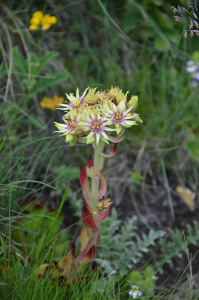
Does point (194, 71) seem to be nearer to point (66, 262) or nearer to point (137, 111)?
point (137, 111)

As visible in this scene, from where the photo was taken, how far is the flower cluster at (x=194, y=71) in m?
2.30

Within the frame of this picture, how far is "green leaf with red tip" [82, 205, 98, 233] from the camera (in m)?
1.35

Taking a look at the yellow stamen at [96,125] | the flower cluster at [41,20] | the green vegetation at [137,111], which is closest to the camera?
the yellow stamen at [96,125]

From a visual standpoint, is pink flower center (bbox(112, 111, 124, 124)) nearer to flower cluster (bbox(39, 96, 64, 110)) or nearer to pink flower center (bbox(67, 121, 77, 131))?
pink flower center (bbox(67, 121, 77, 131))

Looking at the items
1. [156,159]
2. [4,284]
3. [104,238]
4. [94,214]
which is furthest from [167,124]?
[4,284]

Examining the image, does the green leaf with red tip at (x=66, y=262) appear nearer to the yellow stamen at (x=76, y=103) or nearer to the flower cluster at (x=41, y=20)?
the yellow stamen at (x=76, y=103)

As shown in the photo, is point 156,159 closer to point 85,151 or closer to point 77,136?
point 85,151

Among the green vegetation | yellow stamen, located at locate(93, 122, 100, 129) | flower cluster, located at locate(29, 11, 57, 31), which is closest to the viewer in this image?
yellow stamen, located at locate(93, 122, 100, 129)

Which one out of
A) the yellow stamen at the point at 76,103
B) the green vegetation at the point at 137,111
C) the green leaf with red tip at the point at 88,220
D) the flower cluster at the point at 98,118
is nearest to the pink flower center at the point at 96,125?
the flower cluster at the point at 98,118

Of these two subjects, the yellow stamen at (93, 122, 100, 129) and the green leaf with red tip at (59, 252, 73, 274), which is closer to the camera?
the yellow stamen at (93, 122, 100, 129)

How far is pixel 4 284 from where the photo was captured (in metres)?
1.28

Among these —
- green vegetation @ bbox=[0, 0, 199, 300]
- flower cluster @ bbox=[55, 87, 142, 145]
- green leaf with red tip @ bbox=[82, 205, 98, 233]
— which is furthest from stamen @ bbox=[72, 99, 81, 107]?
green vegetation @ bbox=[0, 0, 199, 300]

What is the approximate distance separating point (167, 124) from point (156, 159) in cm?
23

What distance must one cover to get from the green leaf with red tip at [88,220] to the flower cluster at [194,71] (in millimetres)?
1282
